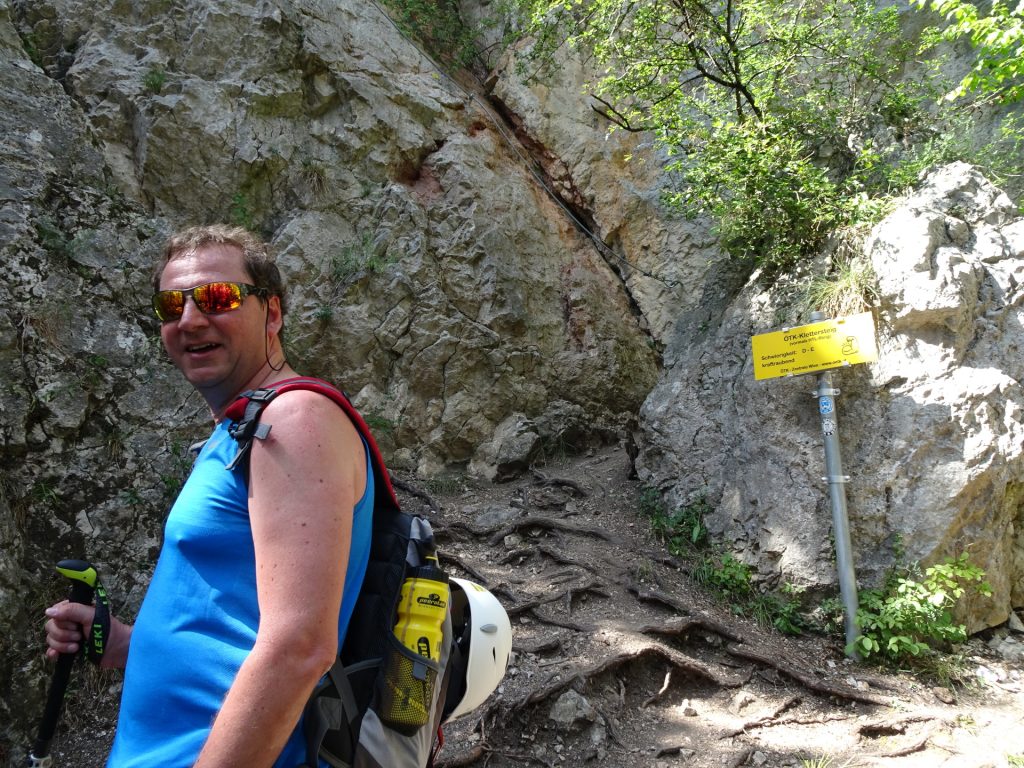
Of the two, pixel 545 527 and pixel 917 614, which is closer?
pixel 917 614

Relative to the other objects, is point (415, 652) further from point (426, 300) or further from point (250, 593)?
point (426, 300)

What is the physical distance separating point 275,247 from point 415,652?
7.19m

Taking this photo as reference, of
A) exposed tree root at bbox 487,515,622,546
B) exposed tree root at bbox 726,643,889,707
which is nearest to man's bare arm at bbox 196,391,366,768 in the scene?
exposed tree root at bbox 726,643,889,707

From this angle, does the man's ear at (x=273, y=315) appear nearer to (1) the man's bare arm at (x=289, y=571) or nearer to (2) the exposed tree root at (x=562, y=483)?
(1) the man's bare arm at (x=289, y=571)

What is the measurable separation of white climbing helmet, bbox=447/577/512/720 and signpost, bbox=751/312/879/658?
4074mm

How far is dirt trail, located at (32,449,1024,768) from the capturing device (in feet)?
12.3

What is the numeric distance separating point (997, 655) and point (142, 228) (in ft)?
29.0

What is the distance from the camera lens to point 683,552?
6062 mm

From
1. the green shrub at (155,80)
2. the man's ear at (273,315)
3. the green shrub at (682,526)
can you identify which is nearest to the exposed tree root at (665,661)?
the green shrub at (682,526)

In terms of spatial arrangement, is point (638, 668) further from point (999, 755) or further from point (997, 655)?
point (997, 655)

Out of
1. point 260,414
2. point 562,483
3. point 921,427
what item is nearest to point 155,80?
point 562,483

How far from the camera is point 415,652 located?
1.31m

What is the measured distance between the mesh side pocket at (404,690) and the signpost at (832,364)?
4.45m

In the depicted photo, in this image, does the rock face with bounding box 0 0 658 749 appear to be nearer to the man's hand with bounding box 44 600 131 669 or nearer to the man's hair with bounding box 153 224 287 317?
the man's hand with bounding box 44 600 131 669
